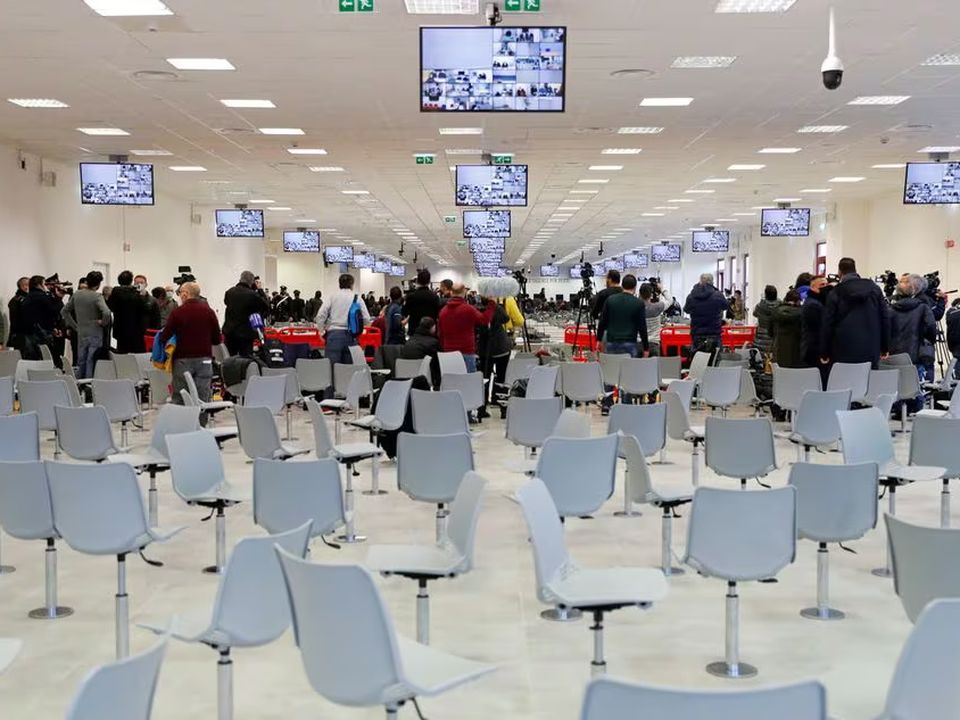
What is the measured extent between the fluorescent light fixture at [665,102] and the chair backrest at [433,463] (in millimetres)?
7002

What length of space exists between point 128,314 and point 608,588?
39.3 feet

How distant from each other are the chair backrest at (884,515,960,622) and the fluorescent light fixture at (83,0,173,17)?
6.46 metres

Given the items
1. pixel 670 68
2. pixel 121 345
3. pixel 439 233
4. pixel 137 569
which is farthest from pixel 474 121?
pixel 439 233

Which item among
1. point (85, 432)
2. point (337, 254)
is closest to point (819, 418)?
point (85, 432)

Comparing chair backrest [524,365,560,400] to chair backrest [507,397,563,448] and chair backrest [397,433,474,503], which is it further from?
chair backrest [397,433,474,503]

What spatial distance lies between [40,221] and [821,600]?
46.2ft

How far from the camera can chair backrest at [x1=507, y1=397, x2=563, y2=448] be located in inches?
320

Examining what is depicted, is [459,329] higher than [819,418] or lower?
higher

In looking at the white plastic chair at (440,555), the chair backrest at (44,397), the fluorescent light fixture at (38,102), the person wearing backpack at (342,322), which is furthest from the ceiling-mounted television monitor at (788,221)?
the white plastic chair at (440,555)

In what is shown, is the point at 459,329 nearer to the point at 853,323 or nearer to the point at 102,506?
the point at 853,323

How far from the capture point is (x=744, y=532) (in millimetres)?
4461

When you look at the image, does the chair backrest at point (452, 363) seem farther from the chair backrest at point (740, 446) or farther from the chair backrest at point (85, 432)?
the chair backrest at point (740, 446)

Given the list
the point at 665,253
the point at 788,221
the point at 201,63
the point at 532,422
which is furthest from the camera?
the point at 665,253

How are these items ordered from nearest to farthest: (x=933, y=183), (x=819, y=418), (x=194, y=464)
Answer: (x=194, y=464) < (x=819, y=418) < (x=933, y=183)
